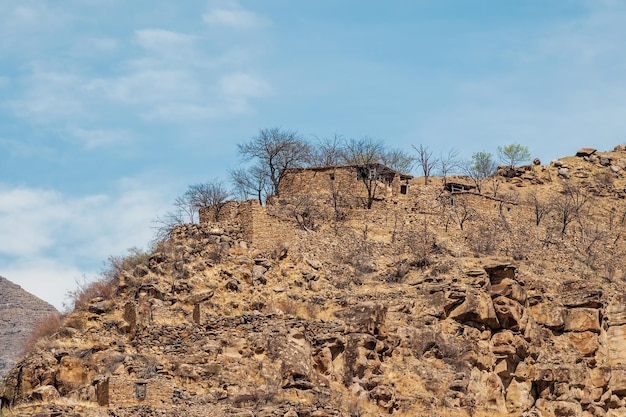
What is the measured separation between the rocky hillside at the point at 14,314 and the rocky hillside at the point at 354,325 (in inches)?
772

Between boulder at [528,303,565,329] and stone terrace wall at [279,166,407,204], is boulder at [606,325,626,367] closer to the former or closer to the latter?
boulder at [528,303,565,329]

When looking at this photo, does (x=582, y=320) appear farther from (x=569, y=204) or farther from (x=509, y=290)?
(x=569, y=204)

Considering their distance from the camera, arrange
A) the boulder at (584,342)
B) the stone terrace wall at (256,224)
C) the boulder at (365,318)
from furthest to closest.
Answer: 1. the stone terrace wall at (256,224)
2. the boulder at (584,342)
3. the boulder at (365,318)

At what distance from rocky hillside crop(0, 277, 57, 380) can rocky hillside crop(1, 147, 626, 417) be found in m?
19.6

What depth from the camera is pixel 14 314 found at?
259 ft

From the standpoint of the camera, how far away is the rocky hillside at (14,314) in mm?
75062

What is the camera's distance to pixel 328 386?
47000mm

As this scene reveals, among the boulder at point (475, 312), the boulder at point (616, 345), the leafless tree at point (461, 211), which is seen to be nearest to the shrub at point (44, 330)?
the boulder at point (475, 312)

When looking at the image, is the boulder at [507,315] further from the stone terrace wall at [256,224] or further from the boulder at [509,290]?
the stone terrace wall at [256,224]

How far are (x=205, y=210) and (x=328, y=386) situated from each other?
13697mm

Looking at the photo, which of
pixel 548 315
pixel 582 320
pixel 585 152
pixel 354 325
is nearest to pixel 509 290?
pixel 548 315

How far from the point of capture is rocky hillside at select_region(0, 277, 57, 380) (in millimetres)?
75062

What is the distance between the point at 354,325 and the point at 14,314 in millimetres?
33311

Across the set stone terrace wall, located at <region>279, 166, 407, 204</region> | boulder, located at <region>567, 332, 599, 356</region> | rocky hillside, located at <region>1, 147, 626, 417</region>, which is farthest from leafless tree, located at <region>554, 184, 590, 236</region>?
boulder, located at <region>567, 332, 599, 356</region>
